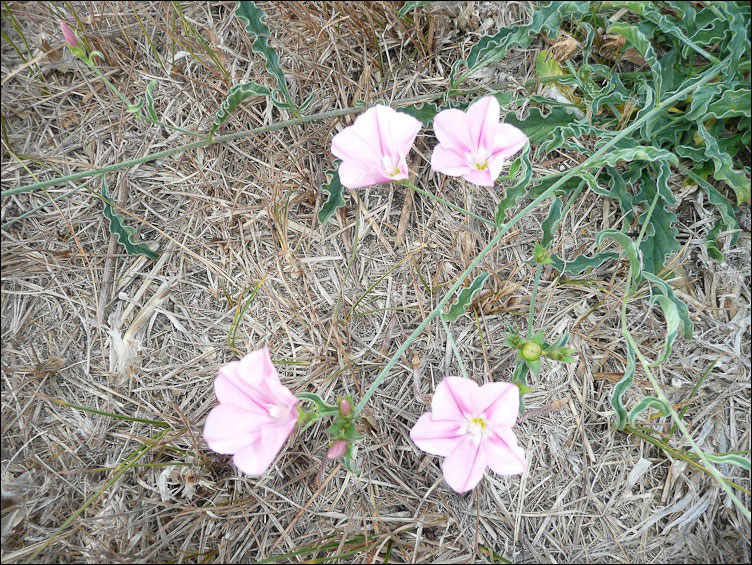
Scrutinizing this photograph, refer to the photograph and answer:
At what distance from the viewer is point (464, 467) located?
150cm

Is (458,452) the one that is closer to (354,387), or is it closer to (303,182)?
(354,387)

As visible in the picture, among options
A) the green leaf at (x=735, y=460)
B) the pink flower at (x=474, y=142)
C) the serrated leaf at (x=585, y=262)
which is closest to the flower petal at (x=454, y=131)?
the pink flower at (x=474, y=142)

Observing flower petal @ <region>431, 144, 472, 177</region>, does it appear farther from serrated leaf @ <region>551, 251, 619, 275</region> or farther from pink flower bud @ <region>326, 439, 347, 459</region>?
pink flower bud @ <region>326, 439, 347, 459</region>

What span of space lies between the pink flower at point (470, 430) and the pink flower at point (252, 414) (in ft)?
1.19

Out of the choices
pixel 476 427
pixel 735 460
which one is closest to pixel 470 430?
pixel 476 427

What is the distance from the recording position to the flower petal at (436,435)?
58.9 inches

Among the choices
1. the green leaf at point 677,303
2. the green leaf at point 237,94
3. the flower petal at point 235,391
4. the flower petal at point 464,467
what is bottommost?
the flower petal at point 464,467

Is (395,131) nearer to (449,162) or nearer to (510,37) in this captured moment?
(449,162)

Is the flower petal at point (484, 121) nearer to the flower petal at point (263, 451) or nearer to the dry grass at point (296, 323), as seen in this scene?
the dry grass at point (296, 323)

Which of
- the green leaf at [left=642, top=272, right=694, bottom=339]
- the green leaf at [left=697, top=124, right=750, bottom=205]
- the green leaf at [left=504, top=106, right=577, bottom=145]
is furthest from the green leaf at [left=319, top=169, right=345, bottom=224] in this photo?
the green leaf at [left=697, top=124, right=750, bottom=205]

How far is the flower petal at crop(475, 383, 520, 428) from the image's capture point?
1.42m

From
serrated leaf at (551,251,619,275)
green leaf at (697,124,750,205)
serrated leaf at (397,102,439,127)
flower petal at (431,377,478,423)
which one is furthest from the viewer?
serrated leaf at (397,102,439,127)

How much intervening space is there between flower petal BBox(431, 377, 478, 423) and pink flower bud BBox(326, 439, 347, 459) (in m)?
0.25

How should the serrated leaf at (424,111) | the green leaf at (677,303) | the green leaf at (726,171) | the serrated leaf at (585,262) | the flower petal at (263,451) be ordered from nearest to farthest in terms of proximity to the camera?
the flower petal at (263,451) < the green leaf at (677,303) < the green leaf at (726,171) < the serrated leaf at (585,262) < the serrated leaf at (424,111)
